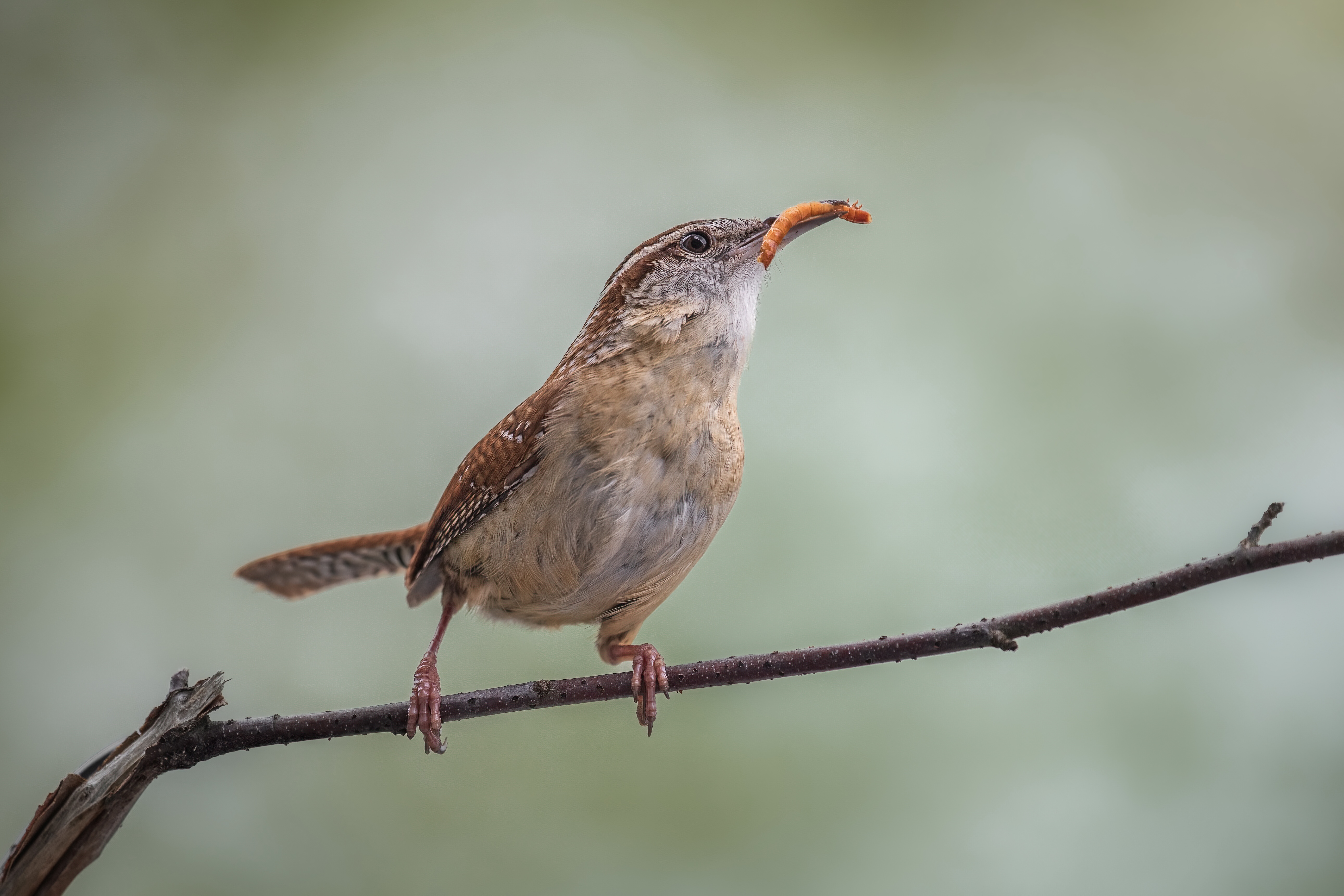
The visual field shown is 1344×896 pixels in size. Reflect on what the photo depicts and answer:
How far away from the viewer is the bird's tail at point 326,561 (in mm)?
2463

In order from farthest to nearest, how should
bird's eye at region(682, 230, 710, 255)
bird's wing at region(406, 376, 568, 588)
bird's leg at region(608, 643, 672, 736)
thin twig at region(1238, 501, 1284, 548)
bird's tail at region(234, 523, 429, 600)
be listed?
bird's tail at region(234, 523, 429, 600) < bird's eye at region(682, 230, 710, 255) < bird's wing at region(406, 376, 568, 588) < bird's leg at region(608, 643, 672, 736) < thin twig at region(1238, 501, 1284, 548)

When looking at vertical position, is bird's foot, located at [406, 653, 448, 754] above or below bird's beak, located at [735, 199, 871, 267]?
below

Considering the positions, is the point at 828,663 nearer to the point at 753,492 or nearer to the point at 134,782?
the point at 134,782

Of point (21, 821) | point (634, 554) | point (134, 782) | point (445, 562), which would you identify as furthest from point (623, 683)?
point (21, 821)

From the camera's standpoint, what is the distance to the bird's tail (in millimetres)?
2463

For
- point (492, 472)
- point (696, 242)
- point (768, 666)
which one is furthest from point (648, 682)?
point (696, 242)

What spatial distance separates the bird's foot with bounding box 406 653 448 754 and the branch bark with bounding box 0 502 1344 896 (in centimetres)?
8

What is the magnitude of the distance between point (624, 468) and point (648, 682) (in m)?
0.42

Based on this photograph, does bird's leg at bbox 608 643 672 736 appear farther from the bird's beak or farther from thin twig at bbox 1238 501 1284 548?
thin twig at bbox 1238 501 1284 548

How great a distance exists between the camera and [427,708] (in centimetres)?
194

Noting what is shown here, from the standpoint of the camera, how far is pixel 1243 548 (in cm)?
146

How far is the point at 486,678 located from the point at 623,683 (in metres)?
1.43

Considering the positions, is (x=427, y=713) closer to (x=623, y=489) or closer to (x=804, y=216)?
(x=623, y=489)

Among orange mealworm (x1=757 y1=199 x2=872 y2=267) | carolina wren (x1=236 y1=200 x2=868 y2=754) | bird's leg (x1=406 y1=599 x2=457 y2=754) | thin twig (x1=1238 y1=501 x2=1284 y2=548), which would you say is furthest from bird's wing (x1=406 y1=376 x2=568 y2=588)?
thin twig (x1=1238 y1=501 x2=1284 y2=548)
